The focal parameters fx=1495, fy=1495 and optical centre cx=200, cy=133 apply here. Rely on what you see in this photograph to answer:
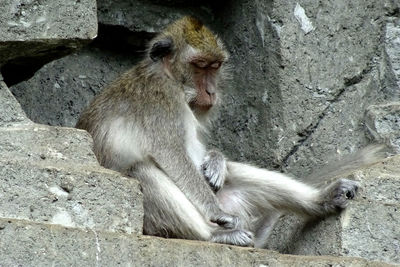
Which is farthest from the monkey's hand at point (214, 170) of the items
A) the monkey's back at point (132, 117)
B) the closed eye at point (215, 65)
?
the closed eye at point (215, 65)

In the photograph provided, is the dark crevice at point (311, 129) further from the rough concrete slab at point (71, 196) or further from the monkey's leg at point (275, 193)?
the rough concrete slab at point (71, 196)

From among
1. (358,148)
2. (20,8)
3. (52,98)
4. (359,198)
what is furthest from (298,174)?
(20,8)

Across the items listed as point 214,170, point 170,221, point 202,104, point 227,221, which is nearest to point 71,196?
point 170,221

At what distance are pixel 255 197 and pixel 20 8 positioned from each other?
2103mm

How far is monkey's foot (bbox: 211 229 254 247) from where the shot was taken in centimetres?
897

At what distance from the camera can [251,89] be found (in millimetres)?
10289

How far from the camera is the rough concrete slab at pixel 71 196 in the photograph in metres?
8.20

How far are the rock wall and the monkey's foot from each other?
0.43 m

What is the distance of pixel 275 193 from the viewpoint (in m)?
9.56

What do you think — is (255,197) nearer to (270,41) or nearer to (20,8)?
(270,41)

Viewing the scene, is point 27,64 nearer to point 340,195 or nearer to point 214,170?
point 214,170

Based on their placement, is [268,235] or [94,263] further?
[268,235]

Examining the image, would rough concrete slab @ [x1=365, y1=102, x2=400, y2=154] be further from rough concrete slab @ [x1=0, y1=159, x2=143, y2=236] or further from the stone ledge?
the stone ledge

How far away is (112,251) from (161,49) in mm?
2345
